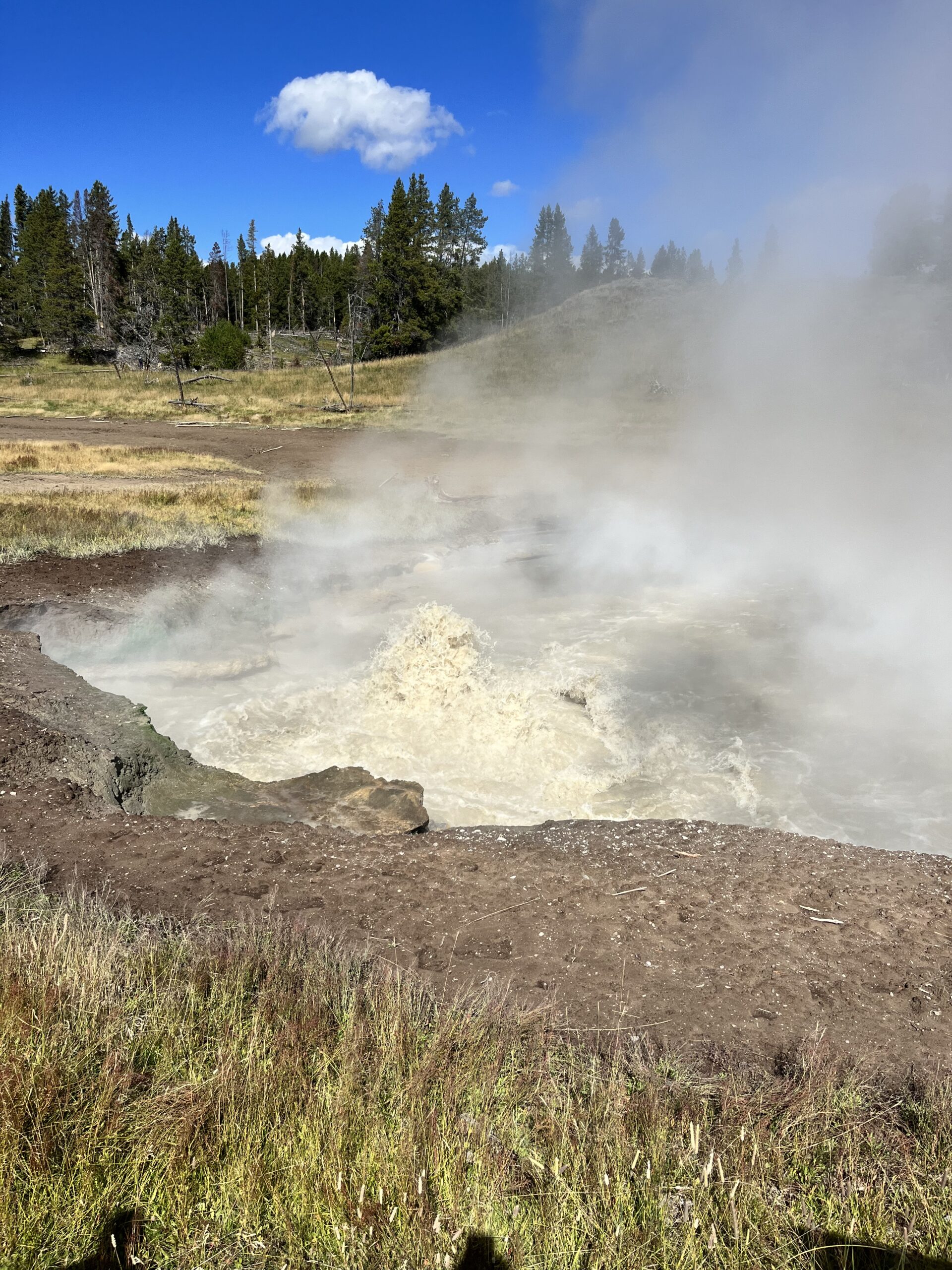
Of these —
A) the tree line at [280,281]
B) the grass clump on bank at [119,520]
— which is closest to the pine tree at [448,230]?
the tree line at [280,281]

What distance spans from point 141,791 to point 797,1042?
4987 mm

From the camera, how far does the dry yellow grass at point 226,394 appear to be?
33.0 metres

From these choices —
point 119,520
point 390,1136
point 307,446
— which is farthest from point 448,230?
point 390,1136

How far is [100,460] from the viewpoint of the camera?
2083 cm

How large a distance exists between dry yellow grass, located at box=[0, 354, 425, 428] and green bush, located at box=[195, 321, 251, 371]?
0.98 metres

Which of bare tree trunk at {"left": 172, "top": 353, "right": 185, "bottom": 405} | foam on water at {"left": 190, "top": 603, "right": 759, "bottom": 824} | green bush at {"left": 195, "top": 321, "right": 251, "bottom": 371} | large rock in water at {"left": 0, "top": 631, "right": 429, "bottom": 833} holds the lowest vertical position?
foam on water at {"left": 190, "top": 603, "right": 759, "bottom": 824}

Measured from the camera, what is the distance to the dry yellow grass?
3303 centimetres

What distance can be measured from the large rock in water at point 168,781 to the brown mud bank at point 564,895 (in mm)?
24

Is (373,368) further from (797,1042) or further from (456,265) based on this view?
(797,1042)

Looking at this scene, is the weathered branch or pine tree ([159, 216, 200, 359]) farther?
pine tree ([159, 216, 200, 359])

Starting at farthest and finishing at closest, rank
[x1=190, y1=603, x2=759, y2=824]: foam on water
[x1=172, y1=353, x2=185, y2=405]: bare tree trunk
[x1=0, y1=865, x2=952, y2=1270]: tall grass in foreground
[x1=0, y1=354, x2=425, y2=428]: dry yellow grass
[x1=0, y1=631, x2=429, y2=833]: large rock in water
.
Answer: [x1=172, y1=353, x2=185, y2=405]: bare tree trunk, [x1=0, y1=354, x2=425, y2=428]: dry yellow grass, [x1=190, y1=603, x2=759, y2=824]: foam on water, [x1=0, y1=631, x2=429, y2=833]: large rock in water, [x1=0, y1=865, x2=952, y2=1270]: tall grass in foreground

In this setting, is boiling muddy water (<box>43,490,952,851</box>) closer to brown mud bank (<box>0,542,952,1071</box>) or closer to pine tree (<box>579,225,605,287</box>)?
brown mud bank (<box>0,542,952,1071</box>)

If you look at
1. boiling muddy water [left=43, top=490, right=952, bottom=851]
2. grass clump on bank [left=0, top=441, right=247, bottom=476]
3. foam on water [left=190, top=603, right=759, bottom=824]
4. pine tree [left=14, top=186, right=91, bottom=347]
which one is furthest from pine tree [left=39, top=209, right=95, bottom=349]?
foam on water [left=190, top=603, right=759, bottom=824]

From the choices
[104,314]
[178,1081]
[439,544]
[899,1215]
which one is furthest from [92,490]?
[104,314]
